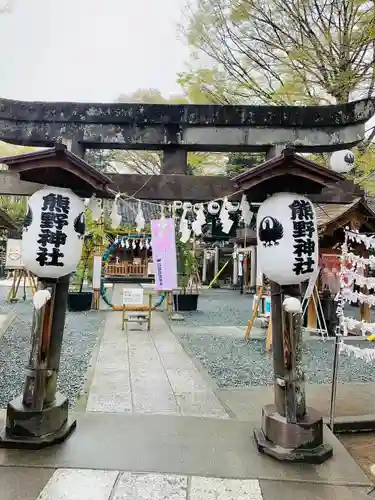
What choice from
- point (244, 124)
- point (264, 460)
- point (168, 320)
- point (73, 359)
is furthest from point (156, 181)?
point (168, 320)

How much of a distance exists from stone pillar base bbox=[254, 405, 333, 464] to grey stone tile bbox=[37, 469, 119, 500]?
4.97ft

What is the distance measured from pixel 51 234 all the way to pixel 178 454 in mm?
2517

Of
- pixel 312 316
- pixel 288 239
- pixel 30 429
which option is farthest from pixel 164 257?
pixel 30 429

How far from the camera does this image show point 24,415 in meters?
3.97

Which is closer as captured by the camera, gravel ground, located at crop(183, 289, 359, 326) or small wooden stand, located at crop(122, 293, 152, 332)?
small wooden stand, located at crop(122, 293, 152, 332)

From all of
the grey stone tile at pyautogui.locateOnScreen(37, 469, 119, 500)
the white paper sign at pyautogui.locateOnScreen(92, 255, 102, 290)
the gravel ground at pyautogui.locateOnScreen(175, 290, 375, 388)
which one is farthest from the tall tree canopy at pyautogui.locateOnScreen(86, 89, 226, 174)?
the grey stone tile at pyautogui.locateOnScreen(37, 469, 119, 500)

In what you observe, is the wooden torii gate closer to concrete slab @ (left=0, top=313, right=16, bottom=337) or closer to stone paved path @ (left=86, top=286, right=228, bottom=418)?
stone paved path @ (left=86, top=286, right=228, bottom=418)

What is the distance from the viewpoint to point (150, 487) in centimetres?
328

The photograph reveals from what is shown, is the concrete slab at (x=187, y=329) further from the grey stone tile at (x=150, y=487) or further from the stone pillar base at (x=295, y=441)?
the grey stone tile at (x=150, y=487)

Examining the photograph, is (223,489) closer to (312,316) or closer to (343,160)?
(343,160)

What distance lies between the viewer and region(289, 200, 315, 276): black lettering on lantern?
400 cm

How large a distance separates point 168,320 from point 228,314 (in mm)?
2926

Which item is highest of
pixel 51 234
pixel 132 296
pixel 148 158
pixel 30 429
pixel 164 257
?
pixel 148 158

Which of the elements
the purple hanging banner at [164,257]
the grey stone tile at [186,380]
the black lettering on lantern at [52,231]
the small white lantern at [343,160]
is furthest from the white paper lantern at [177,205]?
the purple hanging banner at [164,257]
